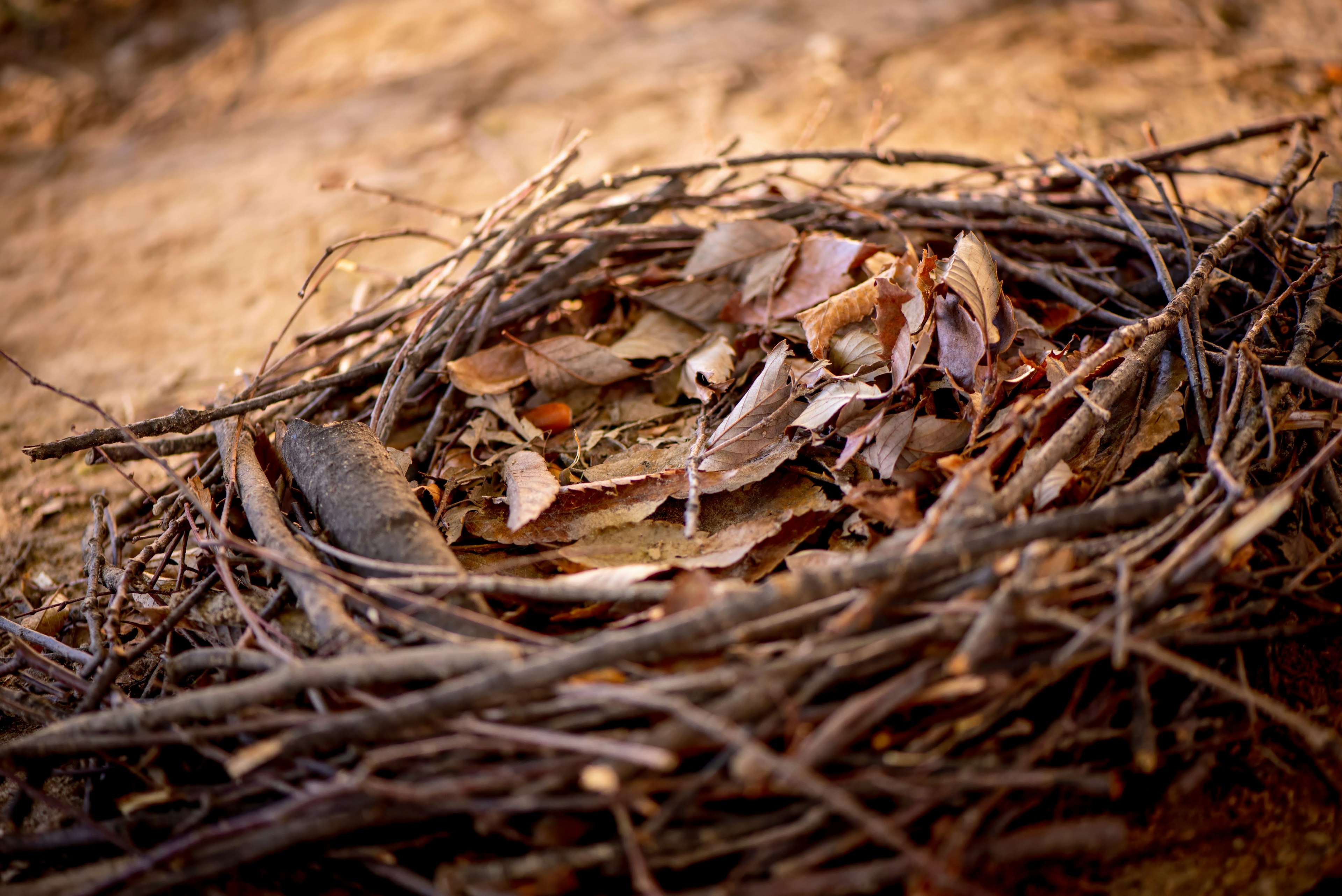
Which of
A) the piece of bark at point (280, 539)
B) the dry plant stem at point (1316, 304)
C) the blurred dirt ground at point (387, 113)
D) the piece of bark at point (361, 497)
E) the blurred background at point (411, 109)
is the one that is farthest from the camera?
the blurred background at point (411, 109)

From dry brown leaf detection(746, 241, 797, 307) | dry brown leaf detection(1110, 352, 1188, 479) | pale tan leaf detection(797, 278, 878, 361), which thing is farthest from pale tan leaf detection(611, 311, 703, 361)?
dry brown leaf detection(1110, 352, 1188, 479)

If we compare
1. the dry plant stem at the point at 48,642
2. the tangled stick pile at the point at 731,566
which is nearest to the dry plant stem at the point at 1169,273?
the tangled stick pile at the point at 731,566

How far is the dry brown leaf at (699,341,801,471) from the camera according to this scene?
1.58 m

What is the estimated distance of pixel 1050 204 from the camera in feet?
6.97

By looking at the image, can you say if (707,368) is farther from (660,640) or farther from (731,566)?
(660,640)

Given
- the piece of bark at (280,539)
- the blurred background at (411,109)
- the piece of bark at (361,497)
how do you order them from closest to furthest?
the piece of bark at (280,539) < the piece of bark at (361,497) < the blurred background at (411,109)

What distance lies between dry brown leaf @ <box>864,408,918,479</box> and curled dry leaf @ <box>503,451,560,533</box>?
0.59 m

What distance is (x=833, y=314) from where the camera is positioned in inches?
65.5

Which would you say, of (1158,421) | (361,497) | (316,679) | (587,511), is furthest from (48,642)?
(1158,421)

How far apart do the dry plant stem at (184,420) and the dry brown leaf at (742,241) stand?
0.86 meters

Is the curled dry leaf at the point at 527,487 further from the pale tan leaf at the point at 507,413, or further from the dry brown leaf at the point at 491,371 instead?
the dry brown leaf at the point at 491,371

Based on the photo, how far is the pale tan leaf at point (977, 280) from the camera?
4.92 feet

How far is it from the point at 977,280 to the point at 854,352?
0.27 m

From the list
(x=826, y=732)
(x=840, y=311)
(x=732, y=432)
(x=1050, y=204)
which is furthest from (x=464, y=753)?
(x=1050, y=204)
